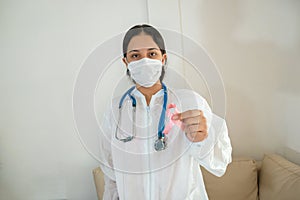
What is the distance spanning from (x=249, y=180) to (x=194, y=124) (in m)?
0.85

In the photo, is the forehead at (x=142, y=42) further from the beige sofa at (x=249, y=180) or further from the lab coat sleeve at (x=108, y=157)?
the beige sofa at (x=249, y=180)

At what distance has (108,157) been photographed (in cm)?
78

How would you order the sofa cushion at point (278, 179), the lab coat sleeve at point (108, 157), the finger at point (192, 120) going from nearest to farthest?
the finger at point (192, 120), the lab coat sleeve at point (108, 157), the sofa cushion at point (278, 179)

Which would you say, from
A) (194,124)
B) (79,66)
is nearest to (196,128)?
(194,124)

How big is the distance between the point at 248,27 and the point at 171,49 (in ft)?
2.51

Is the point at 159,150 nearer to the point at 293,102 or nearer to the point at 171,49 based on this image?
the point at 171,49

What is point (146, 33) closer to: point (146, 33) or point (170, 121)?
point (146, 33)

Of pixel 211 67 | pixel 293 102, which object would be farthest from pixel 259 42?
pixel 211 67

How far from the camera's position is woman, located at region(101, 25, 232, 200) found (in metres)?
0.73

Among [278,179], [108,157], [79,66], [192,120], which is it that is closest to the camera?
[192,120]

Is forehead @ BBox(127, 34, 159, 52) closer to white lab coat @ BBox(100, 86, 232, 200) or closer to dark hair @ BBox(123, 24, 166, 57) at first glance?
dark hair @ BBox(123, 24, 166, 57)

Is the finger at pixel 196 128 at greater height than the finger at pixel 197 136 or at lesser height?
greater

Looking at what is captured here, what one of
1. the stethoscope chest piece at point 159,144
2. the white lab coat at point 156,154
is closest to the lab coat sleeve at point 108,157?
the white lab coat at point 156,154

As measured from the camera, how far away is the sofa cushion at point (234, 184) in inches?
53.2
